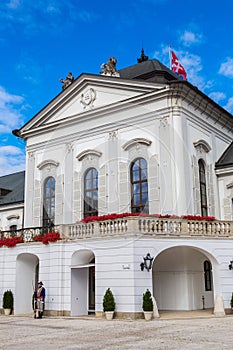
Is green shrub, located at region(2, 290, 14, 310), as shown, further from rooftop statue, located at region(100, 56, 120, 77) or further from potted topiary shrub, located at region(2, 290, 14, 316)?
rooftop statue, located at region(100, 56, 120, 77)

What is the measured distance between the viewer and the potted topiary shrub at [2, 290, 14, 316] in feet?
75.7

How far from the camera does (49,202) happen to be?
29078 millimetres

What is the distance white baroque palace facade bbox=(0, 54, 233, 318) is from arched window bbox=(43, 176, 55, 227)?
2.8 inches

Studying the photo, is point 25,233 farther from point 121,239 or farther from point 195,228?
point 195,228

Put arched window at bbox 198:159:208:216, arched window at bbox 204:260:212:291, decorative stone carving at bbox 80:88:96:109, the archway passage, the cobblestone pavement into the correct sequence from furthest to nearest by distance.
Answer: decorative stone carving at bbox 80:88:96:109 < arched window at bbox 198:159:208:216 < arched window at bbox 204:260:212:291 < the archway passage < the cobblestone pavement

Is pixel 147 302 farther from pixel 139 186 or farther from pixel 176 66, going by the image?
pixel 176 66

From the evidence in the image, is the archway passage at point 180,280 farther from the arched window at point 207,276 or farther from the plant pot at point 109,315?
the plant pot at point 109,315

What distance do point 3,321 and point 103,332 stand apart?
22.7 ft

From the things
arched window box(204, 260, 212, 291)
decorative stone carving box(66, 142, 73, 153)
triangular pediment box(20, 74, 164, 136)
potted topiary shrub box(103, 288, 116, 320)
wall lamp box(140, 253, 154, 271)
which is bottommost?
potted topiary shrub box(103, 288, 116, 320)

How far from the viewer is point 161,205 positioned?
77.0ft

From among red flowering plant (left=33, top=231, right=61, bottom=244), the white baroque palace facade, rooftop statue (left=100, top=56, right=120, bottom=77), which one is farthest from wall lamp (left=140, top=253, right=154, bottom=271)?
rooftop statue (left=100, top=56, right=120, bottom=77)

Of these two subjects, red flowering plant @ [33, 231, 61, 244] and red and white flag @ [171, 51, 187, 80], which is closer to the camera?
red flowering plant @ [33, 231, 61, 244]

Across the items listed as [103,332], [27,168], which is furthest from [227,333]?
[27,168]

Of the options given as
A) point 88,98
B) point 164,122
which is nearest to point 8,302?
point 164,122
